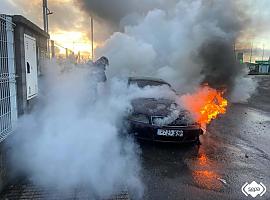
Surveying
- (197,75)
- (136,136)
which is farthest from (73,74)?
(197,75)

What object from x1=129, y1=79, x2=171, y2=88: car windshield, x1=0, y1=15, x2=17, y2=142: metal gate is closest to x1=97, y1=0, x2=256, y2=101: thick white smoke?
x1=129, y1=79, x2=171, y2=88: car windshield

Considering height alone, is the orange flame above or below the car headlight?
above

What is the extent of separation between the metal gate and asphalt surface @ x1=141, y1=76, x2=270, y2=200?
210 centimetres

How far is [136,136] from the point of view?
6.37 metres

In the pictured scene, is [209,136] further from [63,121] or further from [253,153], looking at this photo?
[63,121]

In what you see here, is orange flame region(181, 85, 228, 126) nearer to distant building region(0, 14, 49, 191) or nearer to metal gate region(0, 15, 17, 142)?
distant building region(0, 14, 49, 191)

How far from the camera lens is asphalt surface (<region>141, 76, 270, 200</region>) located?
13.5 ft

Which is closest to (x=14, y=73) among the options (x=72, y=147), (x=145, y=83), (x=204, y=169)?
(x=72, y=147)

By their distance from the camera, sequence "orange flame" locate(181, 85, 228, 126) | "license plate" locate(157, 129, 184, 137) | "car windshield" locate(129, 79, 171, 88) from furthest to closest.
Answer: "car windshield" locate(129, 79, 171, 88) → "orange flame" locate(181, 85, 228, 126) → "license plate" locate(157, 129, 184, 137)

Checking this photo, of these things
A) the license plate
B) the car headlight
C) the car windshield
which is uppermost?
the car windshield

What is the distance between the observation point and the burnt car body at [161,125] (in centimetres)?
616

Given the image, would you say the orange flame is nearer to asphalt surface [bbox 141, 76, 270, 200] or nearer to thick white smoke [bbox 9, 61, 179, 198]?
asphalt surface [bbox 141, 76, 270, 200]

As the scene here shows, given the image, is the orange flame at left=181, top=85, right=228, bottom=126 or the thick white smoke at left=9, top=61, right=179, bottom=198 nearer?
the thick white smoke at left=9, top=61, right=179, bottom=198

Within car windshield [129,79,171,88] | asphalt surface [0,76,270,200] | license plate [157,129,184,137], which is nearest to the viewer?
asphalt surface [0,76,270,200]
